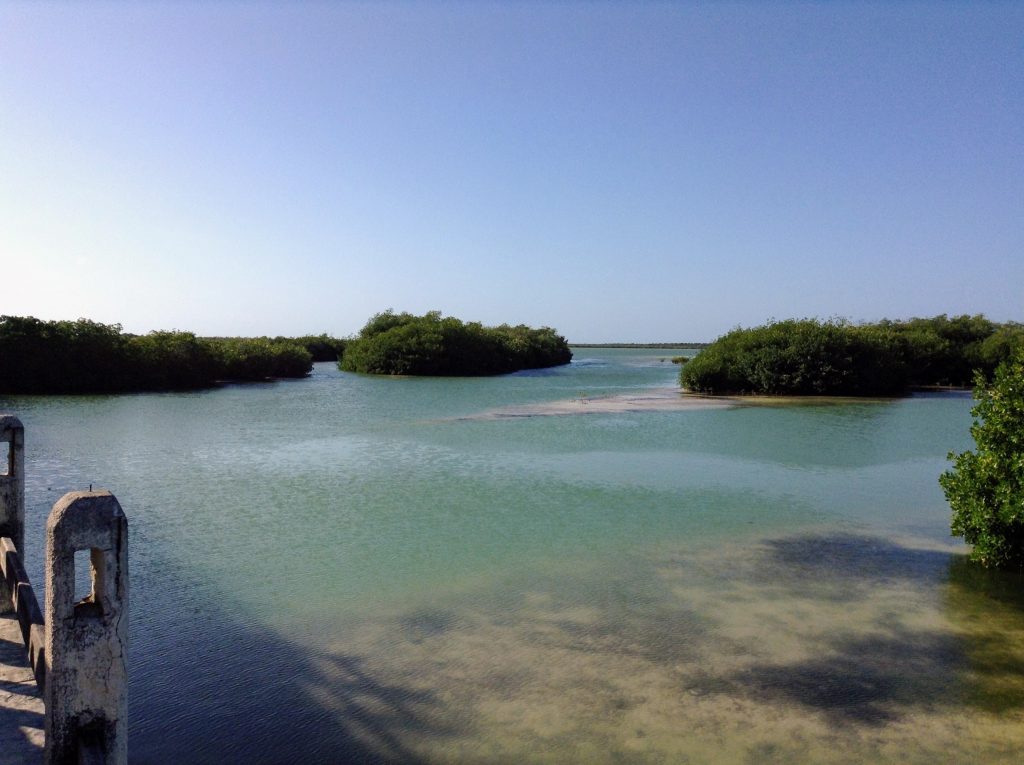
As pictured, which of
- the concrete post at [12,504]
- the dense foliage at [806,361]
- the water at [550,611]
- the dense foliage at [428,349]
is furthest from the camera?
the dense foliage at [428,349]

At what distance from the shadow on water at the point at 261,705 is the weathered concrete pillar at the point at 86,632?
72.3 inches

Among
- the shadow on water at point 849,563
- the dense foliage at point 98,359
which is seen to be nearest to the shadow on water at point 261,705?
the shadow on water at point 849,563

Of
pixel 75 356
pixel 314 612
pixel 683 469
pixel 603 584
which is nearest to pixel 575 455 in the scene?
pixel 683 469

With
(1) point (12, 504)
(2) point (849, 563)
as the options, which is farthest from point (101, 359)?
(2) point (849, 563)

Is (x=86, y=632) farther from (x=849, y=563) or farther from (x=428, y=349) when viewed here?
(x=428, y=349)

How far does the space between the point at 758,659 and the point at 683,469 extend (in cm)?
954

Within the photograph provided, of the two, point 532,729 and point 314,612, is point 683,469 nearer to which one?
point 314,612

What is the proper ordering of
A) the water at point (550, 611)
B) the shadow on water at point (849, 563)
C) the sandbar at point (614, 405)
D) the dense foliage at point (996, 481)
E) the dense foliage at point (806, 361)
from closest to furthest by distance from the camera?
the water at point (550, 611), the dense foliage at point (996, 481), the shadow on water at point (849, 563), the sandbar at point (614, 405), the dense foliage at point (806, 361)

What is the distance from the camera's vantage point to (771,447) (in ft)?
62.5

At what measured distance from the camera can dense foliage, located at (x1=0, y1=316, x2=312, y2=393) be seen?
103 ft

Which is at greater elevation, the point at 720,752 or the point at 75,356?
the point at 75,356

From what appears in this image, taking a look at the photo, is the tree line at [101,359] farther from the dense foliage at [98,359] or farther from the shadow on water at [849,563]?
the shadow on water at [849,563]

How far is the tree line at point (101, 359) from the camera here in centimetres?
3127

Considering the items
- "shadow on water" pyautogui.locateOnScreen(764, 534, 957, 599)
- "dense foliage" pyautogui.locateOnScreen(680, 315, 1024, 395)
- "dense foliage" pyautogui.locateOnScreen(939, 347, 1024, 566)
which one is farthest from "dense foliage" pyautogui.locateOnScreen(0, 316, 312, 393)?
"dense foliage" pyautogui.locateOnScreen(939, 347, 1024, 566)
